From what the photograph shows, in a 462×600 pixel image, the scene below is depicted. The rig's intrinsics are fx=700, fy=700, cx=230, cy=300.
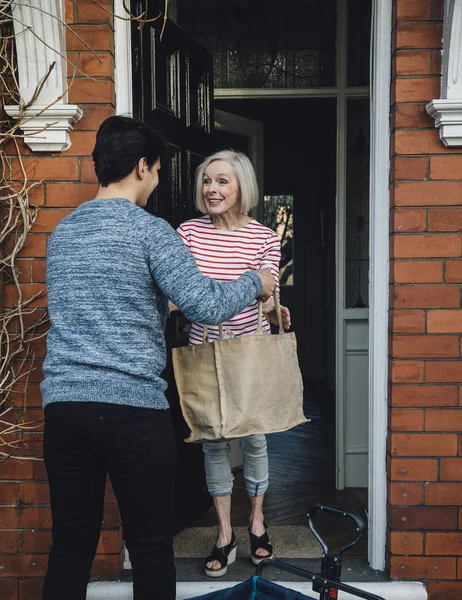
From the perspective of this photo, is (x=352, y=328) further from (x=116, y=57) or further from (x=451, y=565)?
(x=116, y=57)

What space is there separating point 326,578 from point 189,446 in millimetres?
1524

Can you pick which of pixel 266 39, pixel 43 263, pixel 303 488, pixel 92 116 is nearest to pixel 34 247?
pixel 43 263

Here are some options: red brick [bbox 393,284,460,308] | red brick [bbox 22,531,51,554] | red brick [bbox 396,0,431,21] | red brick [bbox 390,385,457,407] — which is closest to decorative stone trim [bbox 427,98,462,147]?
red brick [bbox 396,0,431,21]

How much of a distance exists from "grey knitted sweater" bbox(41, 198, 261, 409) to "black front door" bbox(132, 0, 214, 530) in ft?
3.75

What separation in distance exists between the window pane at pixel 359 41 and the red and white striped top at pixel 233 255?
1880 mm

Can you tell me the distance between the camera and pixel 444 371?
2.83 m

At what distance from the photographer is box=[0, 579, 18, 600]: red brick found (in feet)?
9.60

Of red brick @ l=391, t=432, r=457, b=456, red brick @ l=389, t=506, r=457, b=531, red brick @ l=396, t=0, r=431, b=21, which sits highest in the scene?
red brick @ l=396, t=0, r=431, b=21

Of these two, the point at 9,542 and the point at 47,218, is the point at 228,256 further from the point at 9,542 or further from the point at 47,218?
the point at 9,542

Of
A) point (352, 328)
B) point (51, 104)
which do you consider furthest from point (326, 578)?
point (352, 328)

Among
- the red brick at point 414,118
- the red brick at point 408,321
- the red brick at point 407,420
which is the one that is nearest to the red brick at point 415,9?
the red brick at point 414,118

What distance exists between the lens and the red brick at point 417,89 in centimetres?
278

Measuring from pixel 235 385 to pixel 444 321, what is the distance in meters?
0.95

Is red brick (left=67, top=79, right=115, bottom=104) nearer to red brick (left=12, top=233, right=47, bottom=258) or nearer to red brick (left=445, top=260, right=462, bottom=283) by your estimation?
red brick (left=12, top=233, right=47, bottom=258)
